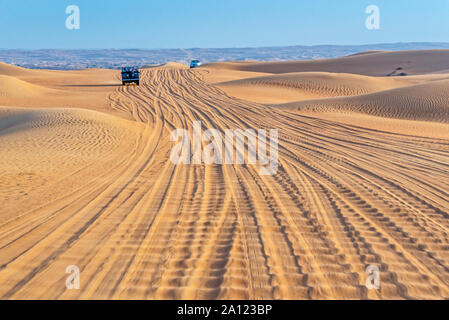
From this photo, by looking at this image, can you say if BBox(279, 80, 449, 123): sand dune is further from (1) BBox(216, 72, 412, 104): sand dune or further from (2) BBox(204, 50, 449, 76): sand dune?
(2) BBox(204, 50, 449, 76): sand dune

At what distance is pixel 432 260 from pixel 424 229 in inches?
41.6

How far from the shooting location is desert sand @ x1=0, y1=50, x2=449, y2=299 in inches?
180

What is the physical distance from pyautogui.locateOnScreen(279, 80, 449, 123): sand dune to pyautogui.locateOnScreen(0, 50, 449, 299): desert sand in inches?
182

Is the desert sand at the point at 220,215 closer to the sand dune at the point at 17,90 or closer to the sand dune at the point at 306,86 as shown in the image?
the sand dune at the point at 17,90

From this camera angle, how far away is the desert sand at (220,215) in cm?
458

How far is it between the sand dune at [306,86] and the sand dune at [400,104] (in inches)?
285

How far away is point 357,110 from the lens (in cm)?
2203

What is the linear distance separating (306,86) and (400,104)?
14.2 m

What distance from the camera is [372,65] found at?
71.1 m

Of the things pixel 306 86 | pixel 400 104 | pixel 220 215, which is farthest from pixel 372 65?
pixel 220 215
